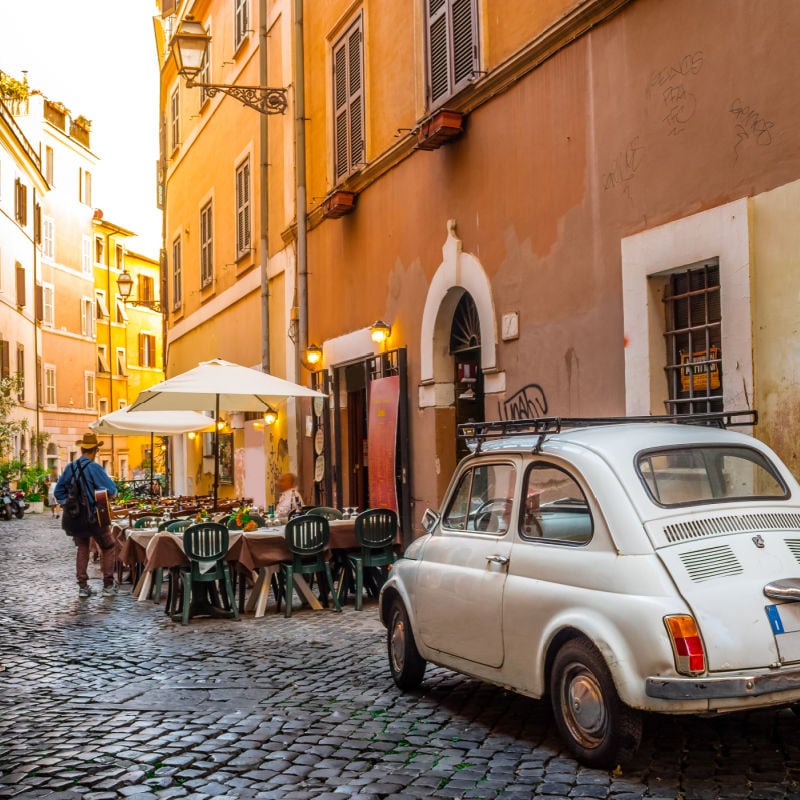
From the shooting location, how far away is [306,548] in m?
9.86

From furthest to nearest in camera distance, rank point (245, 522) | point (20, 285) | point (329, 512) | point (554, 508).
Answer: point (20, 285), point (329, 512), point (245, 522), point (554, 508)

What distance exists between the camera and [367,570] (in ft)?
34.2

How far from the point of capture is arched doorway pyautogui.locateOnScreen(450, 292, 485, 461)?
39.0 ft

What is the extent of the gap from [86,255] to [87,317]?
271cm

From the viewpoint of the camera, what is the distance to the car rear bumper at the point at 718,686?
165 inches

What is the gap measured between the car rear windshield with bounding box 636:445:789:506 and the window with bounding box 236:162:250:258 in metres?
14.9

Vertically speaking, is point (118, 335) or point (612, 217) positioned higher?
point (118, 335)

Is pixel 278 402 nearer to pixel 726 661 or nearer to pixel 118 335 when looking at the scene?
pixel 726 661

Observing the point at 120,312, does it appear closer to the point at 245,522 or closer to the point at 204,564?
the point at 245,522

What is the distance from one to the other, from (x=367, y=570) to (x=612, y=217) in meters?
4.12

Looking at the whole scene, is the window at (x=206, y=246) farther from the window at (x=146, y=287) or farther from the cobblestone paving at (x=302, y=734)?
the window at (x=146, y=287)

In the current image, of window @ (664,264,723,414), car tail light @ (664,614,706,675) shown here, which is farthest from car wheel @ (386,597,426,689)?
window @ (664,264,723,414)

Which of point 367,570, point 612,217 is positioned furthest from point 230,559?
point 612,217

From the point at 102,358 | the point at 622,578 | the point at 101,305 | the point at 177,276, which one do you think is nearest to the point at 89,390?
the point at 102,358
